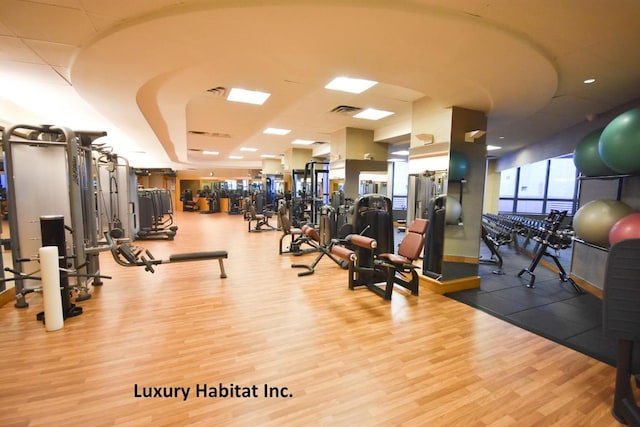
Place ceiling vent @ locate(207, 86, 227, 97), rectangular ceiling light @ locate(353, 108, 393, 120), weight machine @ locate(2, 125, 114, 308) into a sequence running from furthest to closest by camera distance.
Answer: rectangular ceiling light @ locate(353, 108, 393, 120), ceiling vent @ locate(207, 86, 227, 97), weight machine @ locate(2, 125, 114, 308)

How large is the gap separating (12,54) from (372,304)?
4777 mm

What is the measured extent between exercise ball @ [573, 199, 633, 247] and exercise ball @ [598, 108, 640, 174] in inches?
19.6

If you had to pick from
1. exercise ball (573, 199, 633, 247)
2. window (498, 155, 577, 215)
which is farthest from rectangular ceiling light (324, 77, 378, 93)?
window (498, 155, 577, 215)

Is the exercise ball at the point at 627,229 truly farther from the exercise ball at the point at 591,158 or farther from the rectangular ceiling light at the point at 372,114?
the rectangular ceiling light at the point at 372,114

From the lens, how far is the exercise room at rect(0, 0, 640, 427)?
186 centimetres

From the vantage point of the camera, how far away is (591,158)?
372 centimetres

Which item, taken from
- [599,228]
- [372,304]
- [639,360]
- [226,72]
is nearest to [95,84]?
[226,72]

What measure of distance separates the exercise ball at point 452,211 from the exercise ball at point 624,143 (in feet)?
5.45

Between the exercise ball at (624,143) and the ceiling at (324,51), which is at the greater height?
the ceiling at (324,51)

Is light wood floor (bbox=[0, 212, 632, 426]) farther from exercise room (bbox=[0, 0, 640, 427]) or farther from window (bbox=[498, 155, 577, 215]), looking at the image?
window (bbox=[498, 155, 577, 215])

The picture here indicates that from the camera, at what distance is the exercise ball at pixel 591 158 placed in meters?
3.62

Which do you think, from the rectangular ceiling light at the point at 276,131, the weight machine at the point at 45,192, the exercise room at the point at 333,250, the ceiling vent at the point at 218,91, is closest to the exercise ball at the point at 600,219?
the exercise room at the point at 333,250

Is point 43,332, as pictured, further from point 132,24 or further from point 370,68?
point 370,68

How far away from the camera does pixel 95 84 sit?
3.29m
